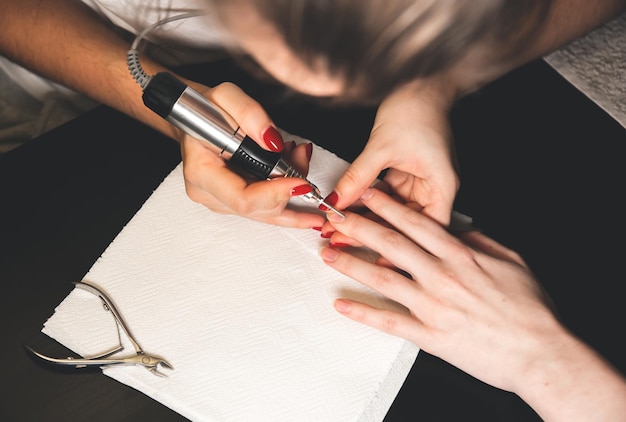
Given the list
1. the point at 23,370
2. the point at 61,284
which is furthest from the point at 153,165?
the point at 23,370

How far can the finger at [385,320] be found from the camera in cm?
57

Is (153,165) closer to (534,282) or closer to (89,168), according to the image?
(89,168)

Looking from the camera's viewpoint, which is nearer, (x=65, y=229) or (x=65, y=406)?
(x=65, y=406)

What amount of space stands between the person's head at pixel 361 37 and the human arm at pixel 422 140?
2 centimetres

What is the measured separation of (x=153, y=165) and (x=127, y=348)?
0.26 m

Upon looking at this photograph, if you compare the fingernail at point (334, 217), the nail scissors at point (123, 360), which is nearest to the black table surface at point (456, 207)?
the nail scissors at point (123, 360)

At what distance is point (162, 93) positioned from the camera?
52cm

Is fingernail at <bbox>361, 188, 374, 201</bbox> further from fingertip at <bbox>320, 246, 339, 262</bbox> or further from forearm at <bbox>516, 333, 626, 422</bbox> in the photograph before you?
forearm at <bbox>516, 333, 626, 422</bbox>

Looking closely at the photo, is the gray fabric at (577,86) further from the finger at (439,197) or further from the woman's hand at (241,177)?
A: the woman's hand at (241,177)

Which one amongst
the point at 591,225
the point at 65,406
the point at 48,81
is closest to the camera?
the point at 65,406

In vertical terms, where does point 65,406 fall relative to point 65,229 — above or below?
below

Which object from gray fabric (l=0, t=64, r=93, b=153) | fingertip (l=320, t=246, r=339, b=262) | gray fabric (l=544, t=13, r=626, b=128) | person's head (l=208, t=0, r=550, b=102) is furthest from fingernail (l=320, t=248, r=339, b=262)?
gray fabric (l=0, t=64, r=93, b=153)

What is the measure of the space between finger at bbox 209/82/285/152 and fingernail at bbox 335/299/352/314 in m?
0.19

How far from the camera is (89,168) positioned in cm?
71
